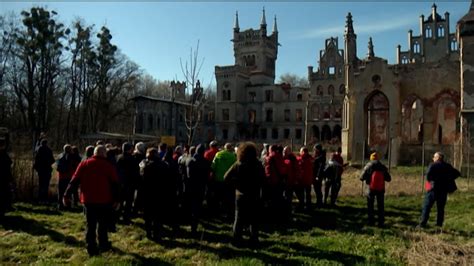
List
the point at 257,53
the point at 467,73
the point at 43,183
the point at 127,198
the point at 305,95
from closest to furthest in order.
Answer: the point at 127,198
the point at 43,183
the point at 467,73
the point at 305,95
the point at 257,53

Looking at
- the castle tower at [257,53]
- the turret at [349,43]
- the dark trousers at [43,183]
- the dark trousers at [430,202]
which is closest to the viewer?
the dark trousers at [430,202]

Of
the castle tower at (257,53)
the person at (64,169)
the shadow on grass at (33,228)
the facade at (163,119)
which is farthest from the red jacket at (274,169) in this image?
the castle tower at (257,53)

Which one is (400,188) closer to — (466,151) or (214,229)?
(466,151)

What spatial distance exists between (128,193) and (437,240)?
6.91 m

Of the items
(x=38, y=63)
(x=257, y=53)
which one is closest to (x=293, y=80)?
(x=257, y=53)

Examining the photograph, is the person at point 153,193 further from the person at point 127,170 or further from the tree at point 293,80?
the tree at point 293,80

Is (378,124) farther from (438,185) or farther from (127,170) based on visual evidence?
(127,170)

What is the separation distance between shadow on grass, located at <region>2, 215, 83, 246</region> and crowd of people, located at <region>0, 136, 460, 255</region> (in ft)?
2.33

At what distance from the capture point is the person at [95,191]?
25.1ft

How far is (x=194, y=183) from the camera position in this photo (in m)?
9.82

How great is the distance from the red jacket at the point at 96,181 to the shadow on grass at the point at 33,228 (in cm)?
140

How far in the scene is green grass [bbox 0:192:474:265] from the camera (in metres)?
7.31

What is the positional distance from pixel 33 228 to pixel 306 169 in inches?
277

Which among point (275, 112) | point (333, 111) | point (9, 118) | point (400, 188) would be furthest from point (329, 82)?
point (400, 188)
